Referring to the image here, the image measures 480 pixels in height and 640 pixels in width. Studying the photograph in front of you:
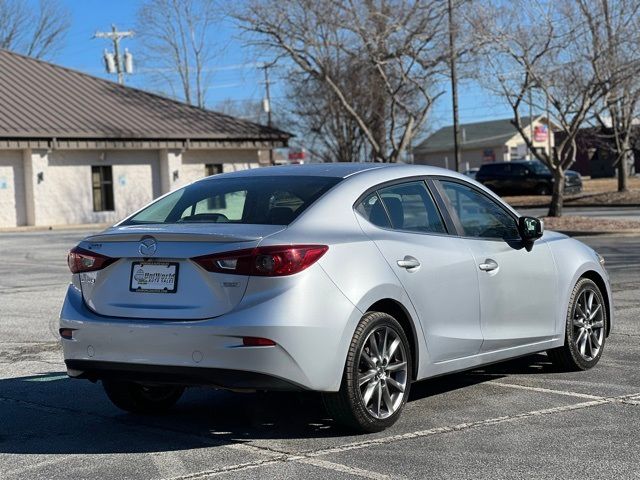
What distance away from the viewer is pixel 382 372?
6164 millimetres

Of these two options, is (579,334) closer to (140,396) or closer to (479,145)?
(140,396)

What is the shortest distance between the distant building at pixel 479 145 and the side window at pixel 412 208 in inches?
2991

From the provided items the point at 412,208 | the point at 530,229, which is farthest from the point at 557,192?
the point at 412,208

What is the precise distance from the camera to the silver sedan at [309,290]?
18.6 ft

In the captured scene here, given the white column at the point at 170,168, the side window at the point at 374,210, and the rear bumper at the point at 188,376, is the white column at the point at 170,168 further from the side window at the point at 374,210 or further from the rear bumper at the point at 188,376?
the rear bumper at the point at 188,376

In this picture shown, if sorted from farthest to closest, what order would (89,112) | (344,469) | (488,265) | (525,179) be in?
1. (525,179)
2. (89,112)
3. (488,265)
4. (344,469)

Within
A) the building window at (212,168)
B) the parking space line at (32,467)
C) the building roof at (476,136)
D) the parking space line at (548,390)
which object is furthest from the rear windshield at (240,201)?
the building roof at (476,136)

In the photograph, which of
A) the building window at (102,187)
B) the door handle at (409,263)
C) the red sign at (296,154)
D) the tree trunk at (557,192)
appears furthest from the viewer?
the red sign at (296,154)

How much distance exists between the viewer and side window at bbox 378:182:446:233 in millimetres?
6668

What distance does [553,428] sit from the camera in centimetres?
616

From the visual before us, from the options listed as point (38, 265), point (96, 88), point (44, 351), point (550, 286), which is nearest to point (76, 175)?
point (96, 88)

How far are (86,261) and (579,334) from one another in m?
3.87

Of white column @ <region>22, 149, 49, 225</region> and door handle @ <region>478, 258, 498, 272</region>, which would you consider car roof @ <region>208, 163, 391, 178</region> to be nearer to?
door handle @ <region>478, 258, 498, 272</region>

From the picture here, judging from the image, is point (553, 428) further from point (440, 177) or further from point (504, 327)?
point (440, 177)
